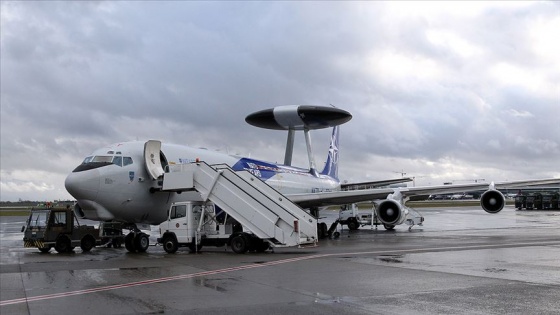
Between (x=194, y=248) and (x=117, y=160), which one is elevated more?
(x=117, y=160)

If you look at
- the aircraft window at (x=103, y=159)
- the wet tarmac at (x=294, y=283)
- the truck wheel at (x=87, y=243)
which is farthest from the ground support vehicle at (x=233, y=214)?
the truck wheel at (x=87, y=243)

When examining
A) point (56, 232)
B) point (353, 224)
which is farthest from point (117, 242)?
point (353, 224)

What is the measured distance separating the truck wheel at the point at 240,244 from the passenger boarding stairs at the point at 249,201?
16.1 inches

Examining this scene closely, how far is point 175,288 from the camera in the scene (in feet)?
34.0

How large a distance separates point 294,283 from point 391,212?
16573mm

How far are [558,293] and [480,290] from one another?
1.25 meters

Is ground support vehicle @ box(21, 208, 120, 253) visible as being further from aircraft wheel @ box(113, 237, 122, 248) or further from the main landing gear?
the main landing gear

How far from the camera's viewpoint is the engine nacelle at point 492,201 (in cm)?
2591

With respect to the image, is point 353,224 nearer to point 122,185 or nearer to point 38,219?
point 122,185

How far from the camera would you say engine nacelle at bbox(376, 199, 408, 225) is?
1033 inches

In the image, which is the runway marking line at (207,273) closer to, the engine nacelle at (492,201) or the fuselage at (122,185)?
the engine nacelle at (492,201)

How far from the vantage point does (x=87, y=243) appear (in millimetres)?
21688

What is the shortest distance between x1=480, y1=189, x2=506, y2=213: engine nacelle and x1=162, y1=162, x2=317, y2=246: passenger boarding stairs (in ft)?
37.1

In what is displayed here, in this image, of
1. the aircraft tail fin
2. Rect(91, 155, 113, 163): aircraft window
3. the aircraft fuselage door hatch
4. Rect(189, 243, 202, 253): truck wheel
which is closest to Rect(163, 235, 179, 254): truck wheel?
Rect(189, 243, 202, 253): truck wheel
